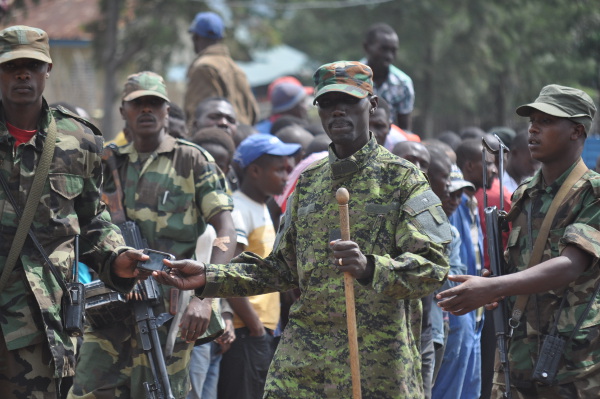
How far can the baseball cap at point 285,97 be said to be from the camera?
12.6 m

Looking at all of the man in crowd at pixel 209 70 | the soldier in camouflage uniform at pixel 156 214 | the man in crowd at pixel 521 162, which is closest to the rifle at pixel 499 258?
the soldier in camouflage uniform at pixel 156 214

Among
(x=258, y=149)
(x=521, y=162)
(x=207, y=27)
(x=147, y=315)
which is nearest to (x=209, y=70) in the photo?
(x=207, y=27)

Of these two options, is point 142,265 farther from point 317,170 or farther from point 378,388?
point 378,388

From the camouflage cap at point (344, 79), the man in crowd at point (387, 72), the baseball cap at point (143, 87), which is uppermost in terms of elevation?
the man in crowd at point (387, 72)

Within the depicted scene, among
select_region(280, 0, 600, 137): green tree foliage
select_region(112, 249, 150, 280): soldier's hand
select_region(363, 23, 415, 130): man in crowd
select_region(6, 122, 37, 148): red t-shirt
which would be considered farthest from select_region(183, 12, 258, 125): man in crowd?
select_region(280, 0, 600, 137): green tree foliage

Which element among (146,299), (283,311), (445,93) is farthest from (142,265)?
(445,93)

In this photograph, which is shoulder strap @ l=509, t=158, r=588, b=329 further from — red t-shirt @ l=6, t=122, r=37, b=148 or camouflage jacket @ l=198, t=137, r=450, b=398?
red t-shirt @ l=6, t=122, r=37, b=148

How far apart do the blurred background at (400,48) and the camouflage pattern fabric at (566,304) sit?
15568 millimetres

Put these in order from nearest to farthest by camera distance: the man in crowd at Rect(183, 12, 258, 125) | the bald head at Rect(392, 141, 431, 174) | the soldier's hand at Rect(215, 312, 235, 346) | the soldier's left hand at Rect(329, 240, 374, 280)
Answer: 1. the soldier's left hand at Rect(329, 240, 374, 280)
2. the soldier's hand at Rect(215, 312, 235, 346)
3. the bald head at Rect(392, 141, 431, 174)
4. the man in crowd at Rect(183, 12, 258, 125)

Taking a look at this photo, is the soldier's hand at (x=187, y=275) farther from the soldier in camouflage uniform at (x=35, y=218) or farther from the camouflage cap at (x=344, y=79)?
the camouflage cap at (x=344, y=79)

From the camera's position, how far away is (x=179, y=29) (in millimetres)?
25609

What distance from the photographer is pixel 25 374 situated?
4910mm

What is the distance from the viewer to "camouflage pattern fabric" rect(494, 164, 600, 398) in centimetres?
518

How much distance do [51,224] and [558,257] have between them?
8.31ft
